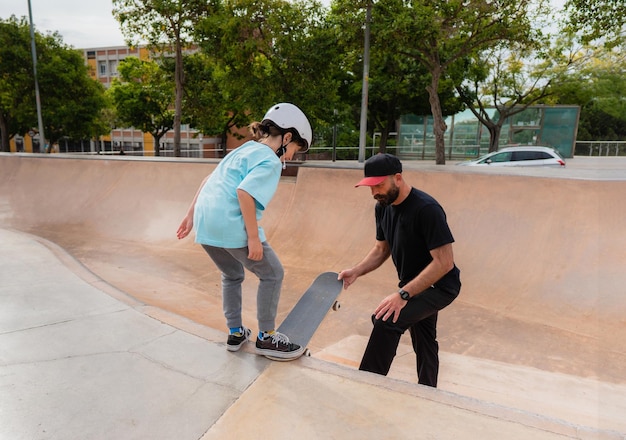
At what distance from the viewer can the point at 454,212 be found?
21.2 ft

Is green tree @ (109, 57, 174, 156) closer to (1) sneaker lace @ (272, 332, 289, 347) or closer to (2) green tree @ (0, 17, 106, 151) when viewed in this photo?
(2) green tree @ (0, 17, 106, 151)

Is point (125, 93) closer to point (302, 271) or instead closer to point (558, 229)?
point (302, 271)

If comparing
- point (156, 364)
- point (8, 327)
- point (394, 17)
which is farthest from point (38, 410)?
point (394, 17)

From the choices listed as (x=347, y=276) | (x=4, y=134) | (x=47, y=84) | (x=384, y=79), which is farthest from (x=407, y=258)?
(x=4, y=134)

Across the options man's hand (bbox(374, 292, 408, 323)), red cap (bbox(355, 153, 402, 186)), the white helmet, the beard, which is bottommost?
man's hand (bbox(374, 292, 408, 323))

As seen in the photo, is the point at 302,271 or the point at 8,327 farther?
the point at 302,271

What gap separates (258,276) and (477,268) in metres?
4.12

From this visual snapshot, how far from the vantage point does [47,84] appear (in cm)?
2259

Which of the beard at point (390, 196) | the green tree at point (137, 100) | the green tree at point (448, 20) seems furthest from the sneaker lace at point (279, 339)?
the green tree at point (137, 100)

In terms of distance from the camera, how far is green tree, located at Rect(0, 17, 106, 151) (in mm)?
21625

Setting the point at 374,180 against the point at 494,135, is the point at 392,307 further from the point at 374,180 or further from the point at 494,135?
the point at 494,135

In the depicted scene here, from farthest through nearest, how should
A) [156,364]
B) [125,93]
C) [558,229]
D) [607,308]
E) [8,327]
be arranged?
[125,93], [558,229], [607,308], [8,327], [156,364]

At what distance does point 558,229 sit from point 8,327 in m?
5.90

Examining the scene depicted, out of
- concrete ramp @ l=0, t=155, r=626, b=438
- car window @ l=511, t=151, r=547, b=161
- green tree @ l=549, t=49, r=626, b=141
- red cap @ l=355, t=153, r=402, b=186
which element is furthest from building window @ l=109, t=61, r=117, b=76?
red cap @ l=355, t=153, r=402, b=186
